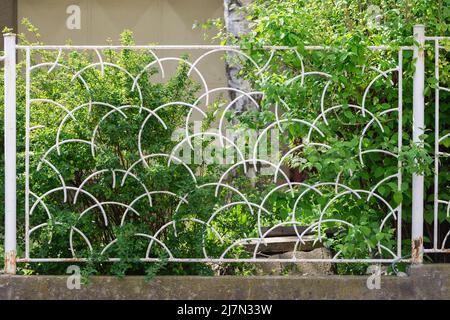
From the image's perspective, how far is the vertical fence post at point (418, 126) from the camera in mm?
Result: 5031

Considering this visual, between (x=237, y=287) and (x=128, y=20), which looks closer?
(x=237, y=287)

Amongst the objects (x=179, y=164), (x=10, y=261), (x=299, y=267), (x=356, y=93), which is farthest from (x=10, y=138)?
(x=299, y=267)

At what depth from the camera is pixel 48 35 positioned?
1022cm

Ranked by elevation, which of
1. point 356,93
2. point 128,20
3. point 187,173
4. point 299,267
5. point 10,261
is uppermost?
point 128,20

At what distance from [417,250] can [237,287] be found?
103 cm

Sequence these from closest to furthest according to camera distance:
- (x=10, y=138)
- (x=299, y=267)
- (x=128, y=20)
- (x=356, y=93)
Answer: (x=10, y=138) < (x=356, y=93) < (x=299, y=267) < (x=128, y=20)

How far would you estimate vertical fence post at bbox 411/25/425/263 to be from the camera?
198 inches

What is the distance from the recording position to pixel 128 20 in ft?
33.6

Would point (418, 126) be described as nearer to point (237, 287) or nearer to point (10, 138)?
point (237, 287)

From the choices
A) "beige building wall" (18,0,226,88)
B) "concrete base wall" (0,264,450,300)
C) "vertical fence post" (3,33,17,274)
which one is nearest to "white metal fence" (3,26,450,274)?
"vertical fence post" (3,33,17,274)

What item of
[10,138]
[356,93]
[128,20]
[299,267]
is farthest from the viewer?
[128,20]

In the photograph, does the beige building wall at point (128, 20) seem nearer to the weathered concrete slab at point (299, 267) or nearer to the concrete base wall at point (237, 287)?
the weathered concrete slab at point (299, 267)

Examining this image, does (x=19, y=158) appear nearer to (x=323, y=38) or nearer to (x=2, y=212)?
(x=2, y=212)

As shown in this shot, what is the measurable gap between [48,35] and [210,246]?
567 centimetres
